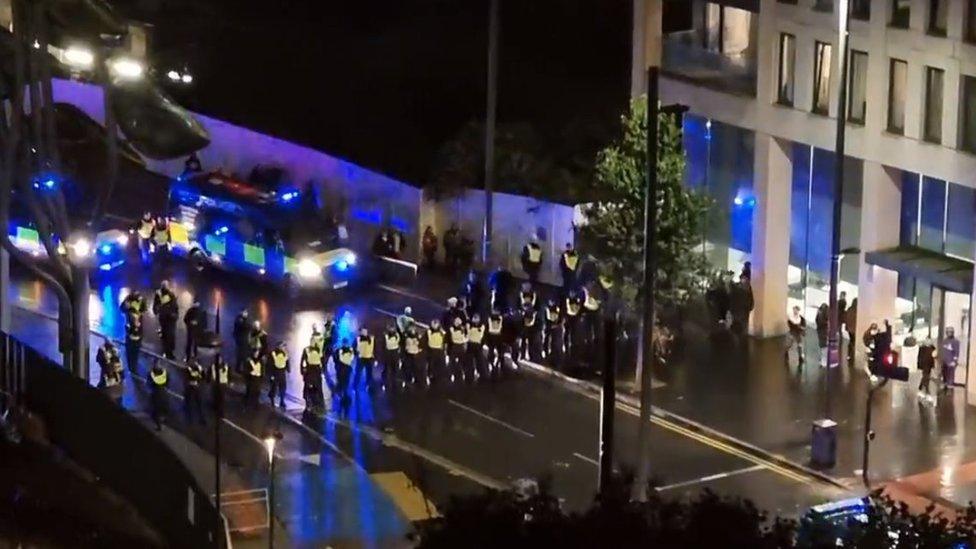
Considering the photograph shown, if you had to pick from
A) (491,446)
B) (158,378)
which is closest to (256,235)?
(158,378)

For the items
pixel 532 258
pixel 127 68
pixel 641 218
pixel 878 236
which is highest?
pixel 127 68

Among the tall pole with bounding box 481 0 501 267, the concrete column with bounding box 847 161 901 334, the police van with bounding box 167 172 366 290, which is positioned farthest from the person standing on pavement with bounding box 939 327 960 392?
the police van with bounding box 167 172 366 290

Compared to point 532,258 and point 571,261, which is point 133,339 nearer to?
point 571,261

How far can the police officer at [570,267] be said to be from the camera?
4453cm

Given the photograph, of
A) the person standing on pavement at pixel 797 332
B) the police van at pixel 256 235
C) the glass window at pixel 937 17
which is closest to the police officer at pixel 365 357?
the police van at pixel 256 235

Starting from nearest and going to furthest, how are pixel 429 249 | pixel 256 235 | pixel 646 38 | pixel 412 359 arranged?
pixel 412 359 → pixel 646 38 → pixel 256 235 → pixel 429 249

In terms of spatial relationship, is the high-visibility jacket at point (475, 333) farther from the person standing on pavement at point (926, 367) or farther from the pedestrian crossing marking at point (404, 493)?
the person standing on pavement at point (926, 367)

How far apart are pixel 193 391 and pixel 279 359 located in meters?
2.10

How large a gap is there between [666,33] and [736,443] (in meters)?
12.8

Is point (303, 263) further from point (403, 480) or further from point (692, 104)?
point (403, 480)

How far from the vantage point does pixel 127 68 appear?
31.9m

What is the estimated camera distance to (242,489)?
3152cm

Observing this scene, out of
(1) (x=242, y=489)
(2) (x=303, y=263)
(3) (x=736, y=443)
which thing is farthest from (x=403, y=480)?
(2) (x=303, y=263)

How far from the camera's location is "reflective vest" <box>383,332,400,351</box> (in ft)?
128
